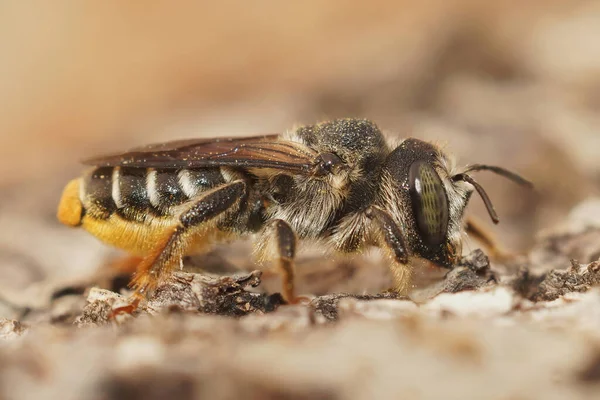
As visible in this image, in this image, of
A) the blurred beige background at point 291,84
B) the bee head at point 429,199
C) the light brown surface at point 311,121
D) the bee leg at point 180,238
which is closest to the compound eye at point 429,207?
the bee head at point 429,199

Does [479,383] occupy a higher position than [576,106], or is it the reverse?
[576,106]

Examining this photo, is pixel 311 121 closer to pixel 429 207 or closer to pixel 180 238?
pixel 429 207

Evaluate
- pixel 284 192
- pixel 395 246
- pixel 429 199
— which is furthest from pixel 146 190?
pixel 429 199

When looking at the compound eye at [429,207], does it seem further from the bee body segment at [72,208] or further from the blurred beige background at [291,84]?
the bee body segment at [72,208]

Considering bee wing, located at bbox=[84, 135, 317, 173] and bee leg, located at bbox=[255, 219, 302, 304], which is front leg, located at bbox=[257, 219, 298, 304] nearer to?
bee leg, located at bbox=[255, 219, 302, 304]

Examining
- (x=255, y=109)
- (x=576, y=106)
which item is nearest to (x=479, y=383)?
(x=576, y=106)

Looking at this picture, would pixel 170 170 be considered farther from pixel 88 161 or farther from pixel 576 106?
pixel 576 106
